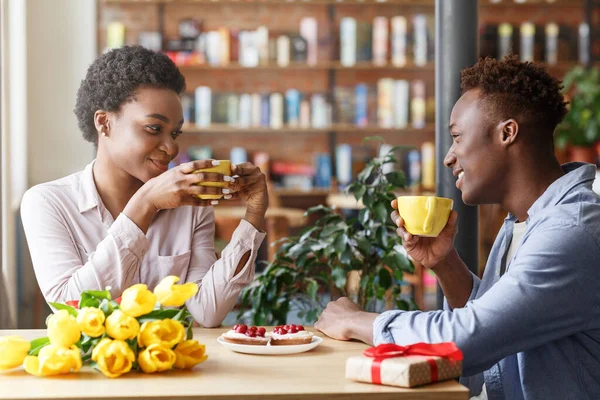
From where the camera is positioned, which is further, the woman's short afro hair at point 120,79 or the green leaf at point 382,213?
the green leaf at point 382,213

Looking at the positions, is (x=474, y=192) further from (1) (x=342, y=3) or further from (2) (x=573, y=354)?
(1) (x=342, y=3)

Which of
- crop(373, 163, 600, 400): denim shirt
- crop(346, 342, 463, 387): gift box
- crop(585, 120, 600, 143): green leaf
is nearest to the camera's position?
crop(346, 342, 463, 387): gift box

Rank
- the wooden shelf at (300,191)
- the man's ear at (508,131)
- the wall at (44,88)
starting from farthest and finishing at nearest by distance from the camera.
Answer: the wooden shelf at (300,191)
the wall at (44,88)
the man's ear at (508,131)

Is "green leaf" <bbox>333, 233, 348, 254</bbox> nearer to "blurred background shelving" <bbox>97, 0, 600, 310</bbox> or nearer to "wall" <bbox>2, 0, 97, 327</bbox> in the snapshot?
"wall" <bbox>2, 0, 97, 327</bbox>

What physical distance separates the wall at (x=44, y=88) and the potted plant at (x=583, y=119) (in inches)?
142

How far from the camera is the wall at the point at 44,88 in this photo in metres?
3.83

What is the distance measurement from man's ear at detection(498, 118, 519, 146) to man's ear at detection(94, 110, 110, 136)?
93 cm

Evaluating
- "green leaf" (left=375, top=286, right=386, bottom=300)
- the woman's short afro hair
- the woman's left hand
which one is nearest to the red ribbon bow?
the woman's left hand

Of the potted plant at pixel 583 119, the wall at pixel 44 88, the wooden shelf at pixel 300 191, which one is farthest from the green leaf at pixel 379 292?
the potted plant at pixel 583 119

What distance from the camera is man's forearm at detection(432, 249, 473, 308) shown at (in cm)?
172

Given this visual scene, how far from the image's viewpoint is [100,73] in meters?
1.91

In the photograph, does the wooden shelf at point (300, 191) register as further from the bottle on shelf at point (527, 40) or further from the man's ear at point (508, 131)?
the man's ear at point (508, 131)

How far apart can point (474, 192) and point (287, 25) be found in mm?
4936

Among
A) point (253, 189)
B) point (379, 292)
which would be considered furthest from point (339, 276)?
point (253, 189)
